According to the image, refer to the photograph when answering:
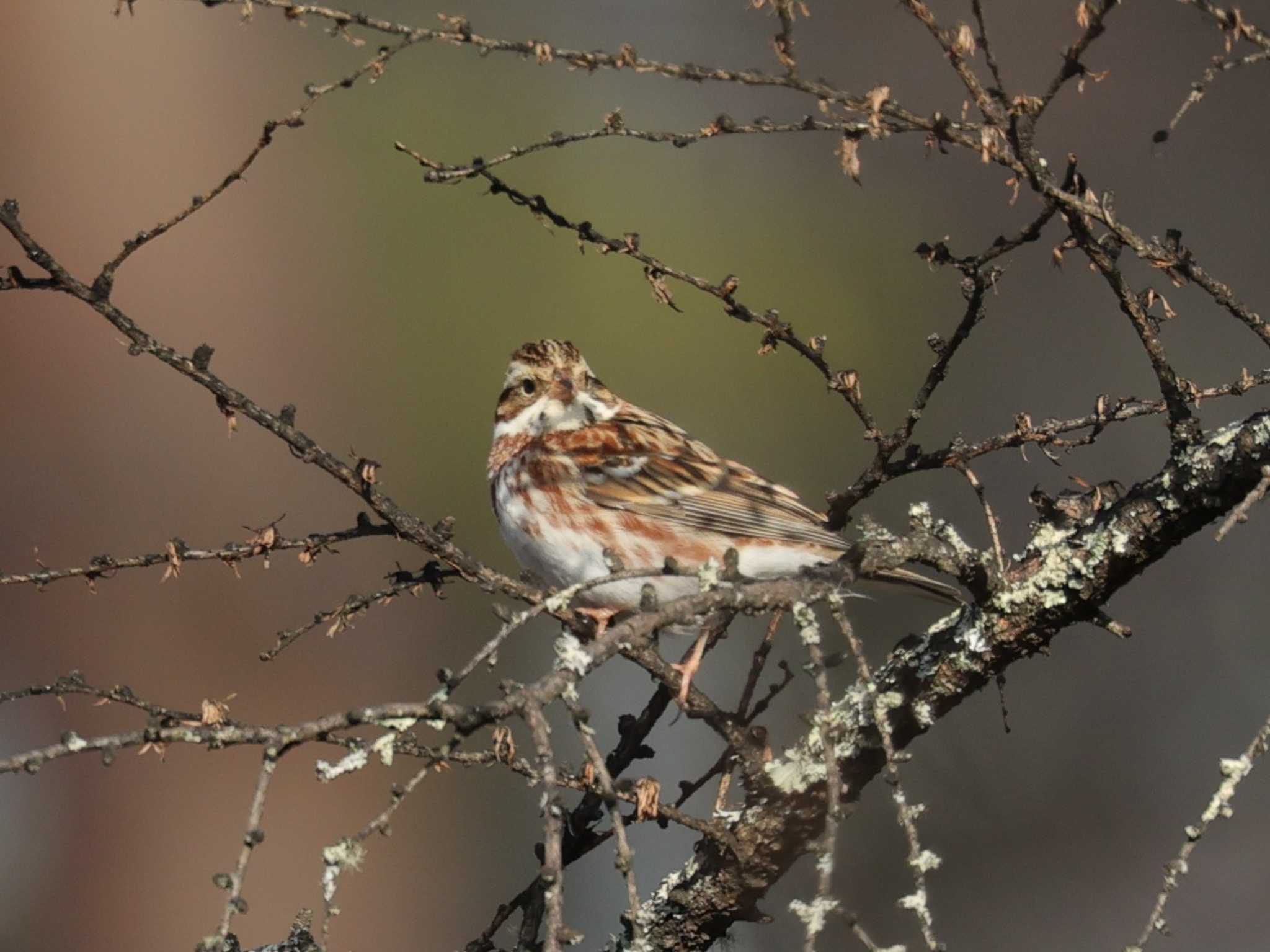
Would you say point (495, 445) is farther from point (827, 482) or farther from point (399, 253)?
point (399, 253)

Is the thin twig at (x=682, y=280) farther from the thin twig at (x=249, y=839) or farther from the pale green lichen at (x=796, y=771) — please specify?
the thin twig at (x=249, y=839)

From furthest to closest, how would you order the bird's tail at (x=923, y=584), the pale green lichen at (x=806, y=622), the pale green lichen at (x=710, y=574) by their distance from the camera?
1. the bird's tail at (x=923, y=584)
2. the pale green lichen at (x=710, y=574)
3. the pale green lichen at (x=806, y=622)

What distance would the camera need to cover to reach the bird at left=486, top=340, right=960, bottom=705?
391 cm

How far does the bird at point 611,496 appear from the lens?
3.91m

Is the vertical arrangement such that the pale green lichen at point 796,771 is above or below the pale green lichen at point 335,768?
above

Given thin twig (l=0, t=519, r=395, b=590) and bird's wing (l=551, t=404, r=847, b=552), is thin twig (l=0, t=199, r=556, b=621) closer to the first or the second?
thin twig (l=0, t=519, r=395, b=590)

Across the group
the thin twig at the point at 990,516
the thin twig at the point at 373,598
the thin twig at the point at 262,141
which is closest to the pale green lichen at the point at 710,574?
the thin twig at the point at 990,516

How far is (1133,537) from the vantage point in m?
2.26

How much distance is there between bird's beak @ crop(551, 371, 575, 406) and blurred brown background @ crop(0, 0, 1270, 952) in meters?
2.52

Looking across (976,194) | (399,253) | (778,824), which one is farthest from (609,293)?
(778,824)

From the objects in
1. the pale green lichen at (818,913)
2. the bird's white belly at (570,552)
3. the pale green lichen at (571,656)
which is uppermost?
the bird's white belly at (570,552)

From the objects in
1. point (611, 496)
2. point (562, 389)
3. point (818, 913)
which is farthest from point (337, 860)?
point (562, 389)

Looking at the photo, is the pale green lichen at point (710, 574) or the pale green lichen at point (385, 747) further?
the pale green lichen at point (710, 574)

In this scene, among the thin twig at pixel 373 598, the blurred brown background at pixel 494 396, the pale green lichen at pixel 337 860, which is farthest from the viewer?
the blurred brown background at pixel 494 396
